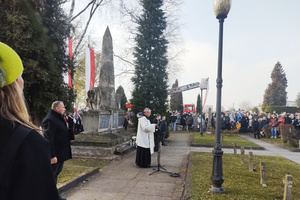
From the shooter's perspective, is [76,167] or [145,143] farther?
[145,143]

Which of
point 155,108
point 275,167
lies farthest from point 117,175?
point 155,108

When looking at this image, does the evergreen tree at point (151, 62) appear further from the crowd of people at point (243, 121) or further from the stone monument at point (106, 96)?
the crowd of people at point (243, 121)

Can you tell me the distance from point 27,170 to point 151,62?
1651cm

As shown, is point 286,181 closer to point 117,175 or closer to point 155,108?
point 117,175

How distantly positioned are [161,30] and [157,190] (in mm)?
13875

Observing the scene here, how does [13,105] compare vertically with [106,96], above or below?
below

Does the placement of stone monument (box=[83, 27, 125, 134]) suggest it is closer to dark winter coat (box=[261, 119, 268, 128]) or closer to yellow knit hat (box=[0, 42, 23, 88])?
yellow knit hat (box=[0, 42, 23, 88])

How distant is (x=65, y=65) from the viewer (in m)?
14.2

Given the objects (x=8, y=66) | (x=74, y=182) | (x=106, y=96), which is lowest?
(x=74, y=182)

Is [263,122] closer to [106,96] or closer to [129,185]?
[106,96]

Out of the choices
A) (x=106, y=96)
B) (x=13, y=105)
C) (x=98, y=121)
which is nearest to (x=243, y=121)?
(x=106, y=96)

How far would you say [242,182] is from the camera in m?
6.57

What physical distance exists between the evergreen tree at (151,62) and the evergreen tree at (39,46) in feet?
16.4

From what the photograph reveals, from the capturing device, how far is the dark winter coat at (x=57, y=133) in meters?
4.96
